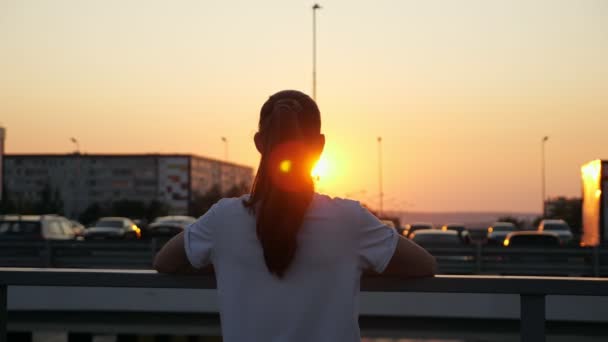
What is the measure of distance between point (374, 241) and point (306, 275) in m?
0.22

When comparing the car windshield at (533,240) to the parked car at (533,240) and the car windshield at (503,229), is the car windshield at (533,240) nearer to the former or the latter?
the parked car at (533,240)

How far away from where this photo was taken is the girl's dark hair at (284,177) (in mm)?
2600

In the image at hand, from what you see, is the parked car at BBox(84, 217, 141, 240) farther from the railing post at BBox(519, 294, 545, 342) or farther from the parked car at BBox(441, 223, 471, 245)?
the railing post at BBox(519, 294, 545, 342)

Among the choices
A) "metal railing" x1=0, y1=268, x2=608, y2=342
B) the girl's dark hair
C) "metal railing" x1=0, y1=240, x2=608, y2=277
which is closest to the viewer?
the girl's dark hair

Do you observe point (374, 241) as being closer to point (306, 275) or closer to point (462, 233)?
point (306, 275)

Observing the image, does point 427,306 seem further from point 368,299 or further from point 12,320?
point 12,320

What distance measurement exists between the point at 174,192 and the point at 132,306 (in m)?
152

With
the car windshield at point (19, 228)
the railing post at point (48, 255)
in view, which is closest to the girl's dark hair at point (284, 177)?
the railing post at point (48, 255)

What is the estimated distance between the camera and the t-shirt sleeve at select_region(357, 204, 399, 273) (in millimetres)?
2639

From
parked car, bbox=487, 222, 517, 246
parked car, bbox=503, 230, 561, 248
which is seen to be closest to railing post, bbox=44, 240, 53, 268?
parked car, bbox=503, 230, 561, 248

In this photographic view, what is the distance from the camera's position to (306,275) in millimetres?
2641

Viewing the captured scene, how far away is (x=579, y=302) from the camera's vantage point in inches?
146

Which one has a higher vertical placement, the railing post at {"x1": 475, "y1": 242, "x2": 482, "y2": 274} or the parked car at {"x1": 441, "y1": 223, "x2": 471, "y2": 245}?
the railing post at {"x1": 475, "y1": 242, "x2": 482, "y2": 274}

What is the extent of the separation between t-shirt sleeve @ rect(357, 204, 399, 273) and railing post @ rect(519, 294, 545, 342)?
763 millimetres
